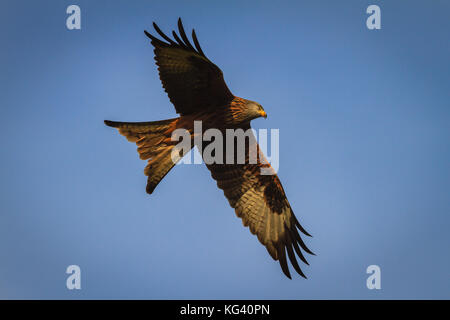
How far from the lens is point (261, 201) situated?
297 inches

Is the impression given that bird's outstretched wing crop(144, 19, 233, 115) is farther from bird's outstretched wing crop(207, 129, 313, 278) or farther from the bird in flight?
bird's outstretched wing crop(207, 129, 313, 278)

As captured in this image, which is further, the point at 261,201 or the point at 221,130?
the point at 261,201

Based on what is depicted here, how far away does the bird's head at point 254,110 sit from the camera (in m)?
6.33

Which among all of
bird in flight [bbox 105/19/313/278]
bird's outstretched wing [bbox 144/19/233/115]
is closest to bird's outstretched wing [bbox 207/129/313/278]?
bird in flight [bbox 105/19/313/278]

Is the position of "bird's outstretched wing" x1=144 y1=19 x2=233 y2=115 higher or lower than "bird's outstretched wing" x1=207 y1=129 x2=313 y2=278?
higher

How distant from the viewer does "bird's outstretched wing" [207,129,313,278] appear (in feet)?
24.1

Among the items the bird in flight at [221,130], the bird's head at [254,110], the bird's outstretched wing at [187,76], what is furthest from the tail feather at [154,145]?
the bird's head at [254,110]

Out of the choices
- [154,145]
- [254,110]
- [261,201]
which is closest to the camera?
[254,110]

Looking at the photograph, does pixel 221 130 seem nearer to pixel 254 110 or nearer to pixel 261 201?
pixel 254 110

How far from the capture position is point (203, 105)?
6.52 m

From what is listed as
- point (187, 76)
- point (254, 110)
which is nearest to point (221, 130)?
point (254, 110)

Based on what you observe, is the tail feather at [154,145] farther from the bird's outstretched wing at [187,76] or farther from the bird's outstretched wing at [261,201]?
the bird's outstretched wing at [261,201]

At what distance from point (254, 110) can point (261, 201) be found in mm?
1828

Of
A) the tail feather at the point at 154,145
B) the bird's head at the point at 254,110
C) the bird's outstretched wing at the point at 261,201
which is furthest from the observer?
the bird's outstretched wing at the point at 261,201
